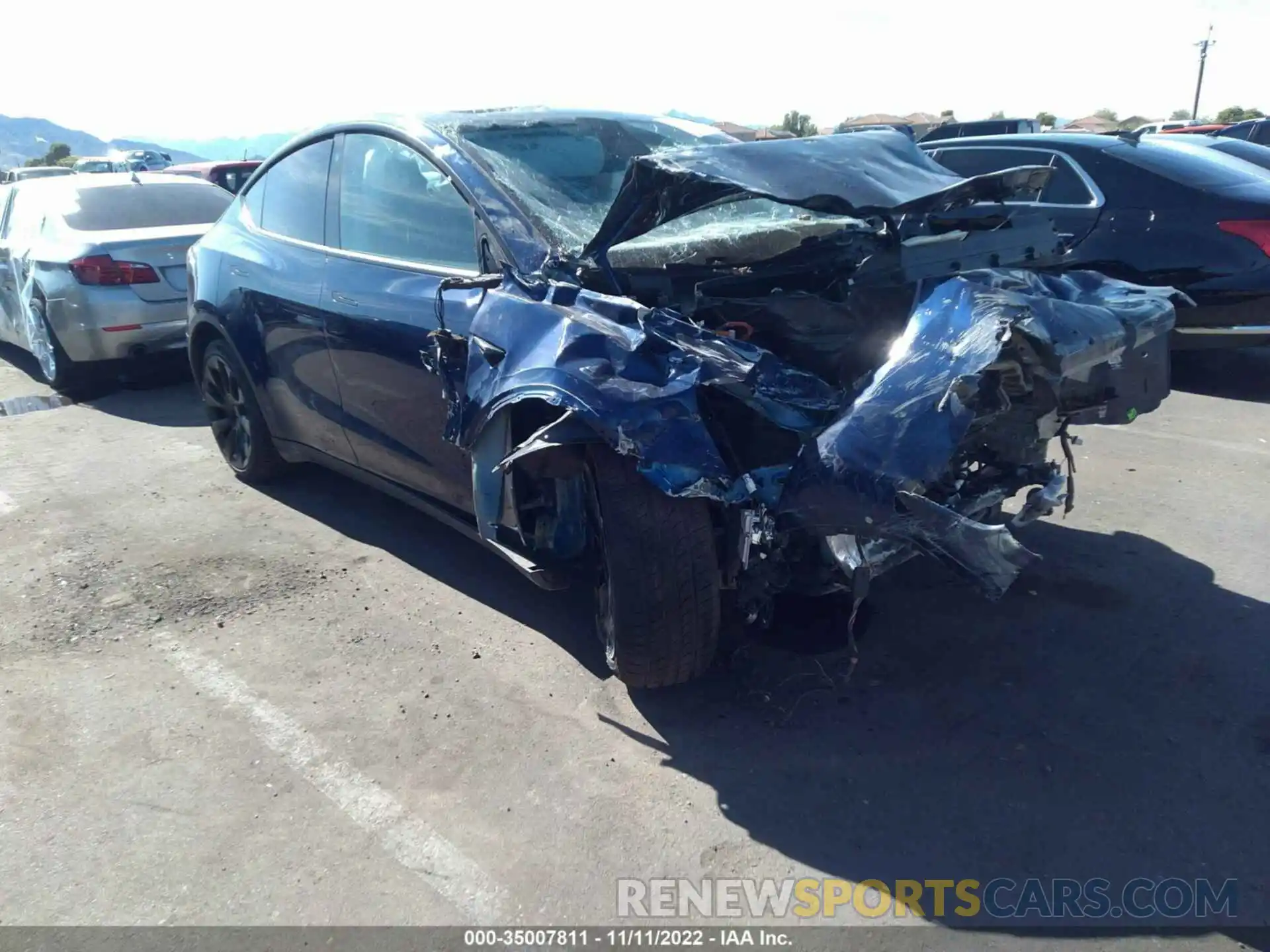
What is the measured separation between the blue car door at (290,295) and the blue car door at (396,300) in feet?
0.42

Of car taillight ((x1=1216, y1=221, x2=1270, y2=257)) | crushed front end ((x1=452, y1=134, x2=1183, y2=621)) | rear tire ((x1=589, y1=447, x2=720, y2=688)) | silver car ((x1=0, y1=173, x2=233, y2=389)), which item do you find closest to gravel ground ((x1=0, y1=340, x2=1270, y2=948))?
rear tire ((x1=589, y1=447, x2=720, y2=688))

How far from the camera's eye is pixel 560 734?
3.18 m

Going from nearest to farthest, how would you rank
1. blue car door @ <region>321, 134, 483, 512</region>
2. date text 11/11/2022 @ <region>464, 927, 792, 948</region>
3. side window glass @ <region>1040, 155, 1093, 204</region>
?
date text 11/11/2022 @ <region>464, 927, 792, 948</region> < blue car door @ <region>321, 134, 483, 512</region> < side window glass @ <region>1040, 155, 1093, 204</region>

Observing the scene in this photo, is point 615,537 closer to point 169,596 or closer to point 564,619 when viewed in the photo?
point 564,619

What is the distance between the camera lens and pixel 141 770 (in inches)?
123

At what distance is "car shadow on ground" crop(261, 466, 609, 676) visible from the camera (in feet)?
12.7

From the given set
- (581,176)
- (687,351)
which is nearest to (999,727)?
(687,351)

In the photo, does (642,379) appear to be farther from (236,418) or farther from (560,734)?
(236,418)

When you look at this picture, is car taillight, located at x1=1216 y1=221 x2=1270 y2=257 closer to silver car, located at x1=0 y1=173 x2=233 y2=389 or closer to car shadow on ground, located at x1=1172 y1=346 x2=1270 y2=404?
car shadow on ground, located at x1=1172 y1=346 x2=1270 y2=404

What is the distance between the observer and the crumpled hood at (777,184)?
3.32 metres

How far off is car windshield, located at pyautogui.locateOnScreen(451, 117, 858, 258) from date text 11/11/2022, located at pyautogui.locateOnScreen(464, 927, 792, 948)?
2.17 metres

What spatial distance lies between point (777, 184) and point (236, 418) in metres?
3.50

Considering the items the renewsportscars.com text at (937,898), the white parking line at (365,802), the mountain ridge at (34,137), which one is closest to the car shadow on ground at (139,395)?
the white parking line at (365,802)

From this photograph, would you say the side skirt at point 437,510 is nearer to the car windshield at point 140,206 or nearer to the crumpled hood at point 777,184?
the crumpled hood at point 777,184
